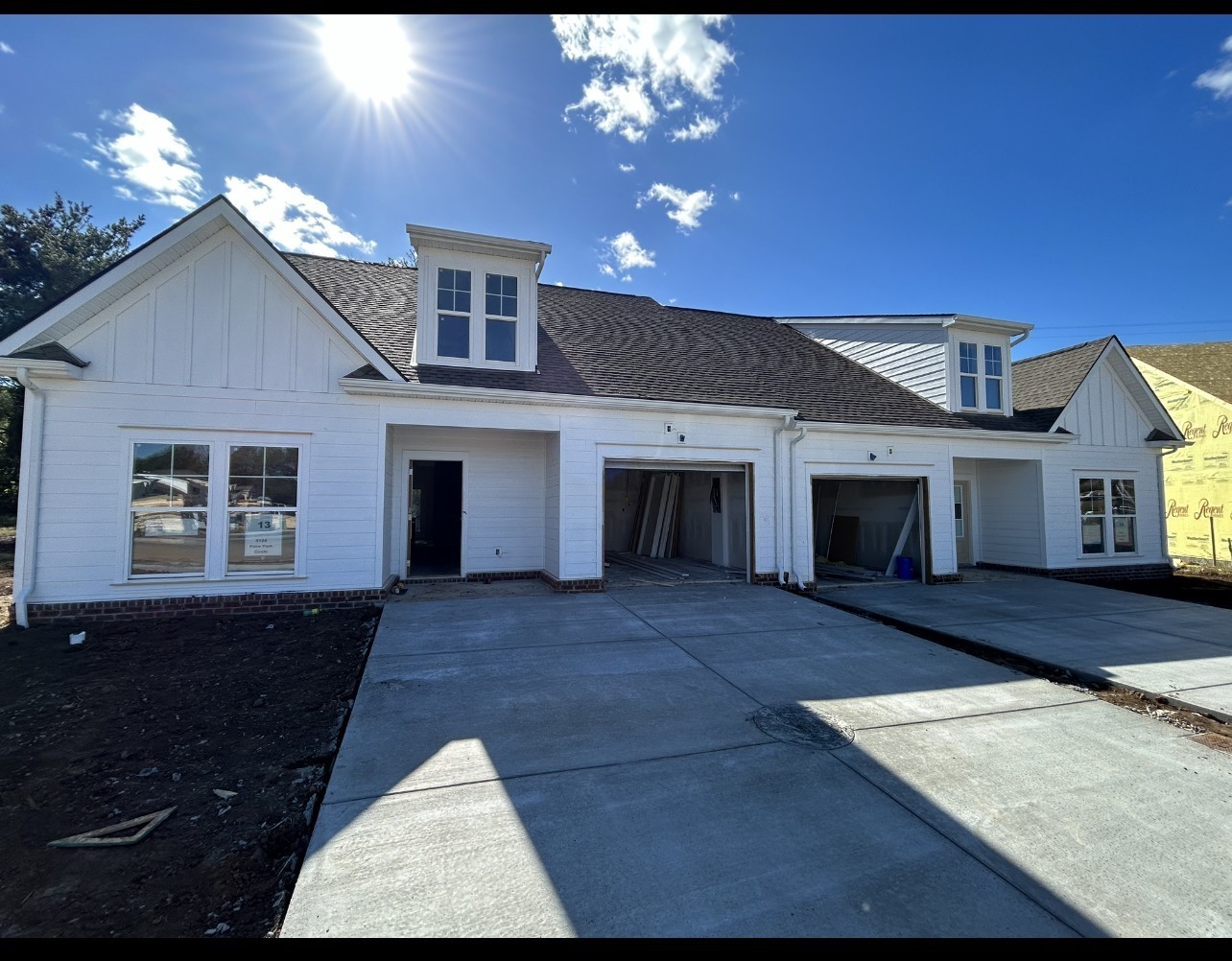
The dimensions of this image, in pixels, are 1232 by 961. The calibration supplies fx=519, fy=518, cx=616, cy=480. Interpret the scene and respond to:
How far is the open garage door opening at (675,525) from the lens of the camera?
1087 cm

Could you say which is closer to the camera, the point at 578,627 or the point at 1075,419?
the point at 578,627

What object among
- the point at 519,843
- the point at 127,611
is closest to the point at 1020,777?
the point at 519,843

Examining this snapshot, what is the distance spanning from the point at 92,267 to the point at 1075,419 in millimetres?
34140

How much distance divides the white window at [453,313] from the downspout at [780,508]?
600 centimetres

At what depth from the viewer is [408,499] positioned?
10008 millimetres

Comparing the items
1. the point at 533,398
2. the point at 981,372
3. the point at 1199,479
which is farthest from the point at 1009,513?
the point at 533,398

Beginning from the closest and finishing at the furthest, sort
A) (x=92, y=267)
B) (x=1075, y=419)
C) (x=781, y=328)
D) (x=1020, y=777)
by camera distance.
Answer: (x=1020, y=777), (x=1075, y=419), (x=781, y=328), (x=92, y=267)

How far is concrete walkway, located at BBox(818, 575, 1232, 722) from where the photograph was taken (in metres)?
5.29

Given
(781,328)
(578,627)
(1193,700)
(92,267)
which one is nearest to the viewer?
(1193,700)

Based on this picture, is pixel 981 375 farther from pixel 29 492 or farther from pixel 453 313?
pixel 29 492

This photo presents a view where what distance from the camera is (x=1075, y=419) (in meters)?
12.1

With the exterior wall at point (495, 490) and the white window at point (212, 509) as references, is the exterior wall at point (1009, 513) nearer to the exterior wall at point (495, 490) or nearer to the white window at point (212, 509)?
the exterior wall at point (495, 490)

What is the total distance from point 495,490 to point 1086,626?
9.68m
